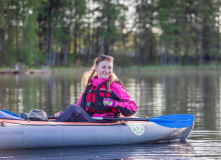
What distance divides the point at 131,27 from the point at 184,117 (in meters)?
54.5

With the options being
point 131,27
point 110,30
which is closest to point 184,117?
point 110,30

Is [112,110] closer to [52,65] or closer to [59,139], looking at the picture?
[59,139]

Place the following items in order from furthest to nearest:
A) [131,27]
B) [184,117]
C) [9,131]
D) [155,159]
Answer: [131,27] → [184,117] → [9,131] → [155,159]

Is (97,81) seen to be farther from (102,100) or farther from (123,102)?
(123,102)

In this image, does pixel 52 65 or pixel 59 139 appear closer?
pixel 59 139

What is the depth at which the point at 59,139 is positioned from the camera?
7.10 meters

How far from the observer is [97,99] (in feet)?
24.4

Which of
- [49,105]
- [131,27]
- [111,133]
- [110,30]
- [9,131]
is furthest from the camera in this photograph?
[131,27]

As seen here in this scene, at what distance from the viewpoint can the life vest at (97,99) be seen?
743 cm

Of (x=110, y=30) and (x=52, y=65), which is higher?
(x=110, y=30)

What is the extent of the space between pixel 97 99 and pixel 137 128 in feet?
2.45

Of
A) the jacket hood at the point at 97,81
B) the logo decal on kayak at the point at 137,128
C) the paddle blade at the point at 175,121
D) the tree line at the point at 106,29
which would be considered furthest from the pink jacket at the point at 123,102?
the tree line at the point at 106,29

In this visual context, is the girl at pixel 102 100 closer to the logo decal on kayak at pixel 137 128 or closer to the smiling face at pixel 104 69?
the smiling face at pixel 104 69

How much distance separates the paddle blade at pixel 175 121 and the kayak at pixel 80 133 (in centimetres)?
2
